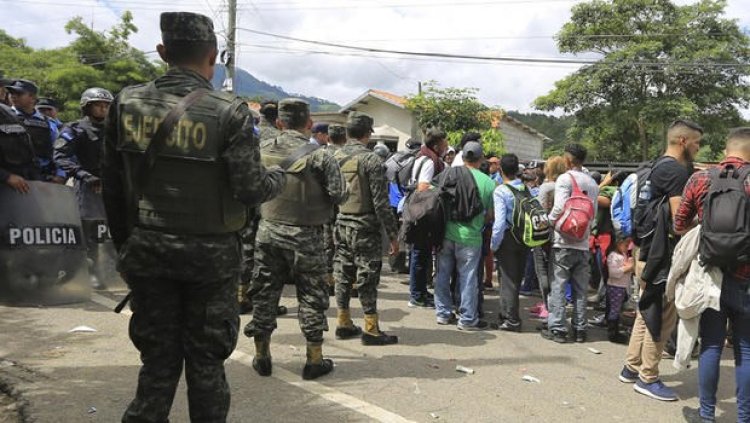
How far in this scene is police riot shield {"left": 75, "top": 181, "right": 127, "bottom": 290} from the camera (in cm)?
627

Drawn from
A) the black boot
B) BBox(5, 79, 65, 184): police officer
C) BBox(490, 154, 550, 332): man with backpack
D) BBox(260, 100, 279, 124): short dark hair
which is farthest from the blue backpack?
BBox(5, 79, 65, 184): police officer

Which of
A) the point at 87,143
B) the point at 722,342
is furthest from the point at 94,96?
the point at 722,342

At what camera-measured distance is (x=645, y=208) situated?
452 centimetres

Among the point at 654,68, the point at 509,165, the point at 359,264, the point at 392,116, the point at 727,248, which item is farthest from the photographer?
the point at 392,116

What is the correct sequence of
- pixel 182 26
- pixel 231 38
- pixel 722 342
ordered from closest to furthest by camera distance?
1. pixel 182 26
2. pixel 722 342
3. pixel 231 38

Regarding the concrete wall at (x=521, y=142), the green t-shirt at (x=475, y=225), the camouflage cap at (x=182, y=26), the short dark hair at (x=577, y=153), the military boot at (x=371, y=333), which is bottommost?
the military boot at (x=371, y=333)

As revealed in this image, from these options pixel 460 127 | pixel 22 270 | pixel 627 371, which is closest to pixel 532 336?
pixel 627 371

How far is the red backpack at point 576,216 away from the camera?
5.49 metres

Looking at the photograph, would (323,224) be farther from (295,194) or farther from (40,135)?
(40,135)

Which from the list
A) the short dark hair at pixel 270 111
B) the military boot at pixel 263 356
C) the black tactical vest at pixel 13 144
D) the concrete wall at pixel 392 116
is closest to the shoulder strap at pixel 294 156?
the military boot at pixel 263 356

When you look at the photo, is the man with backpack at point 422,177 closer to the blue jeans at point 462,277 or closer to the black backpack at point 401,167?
the blue jeans at point 462,277

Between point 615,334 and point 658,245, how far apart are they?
6.50 ft

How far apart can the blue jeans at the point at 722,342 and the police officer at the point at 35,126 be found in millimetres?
6183

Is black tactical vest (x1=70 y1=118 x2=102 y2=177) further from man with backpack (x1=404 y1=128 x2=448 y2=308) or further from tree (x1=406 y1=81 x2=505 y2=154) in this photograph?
tree (x1=406 y1=81 x2=505 y2=154)
